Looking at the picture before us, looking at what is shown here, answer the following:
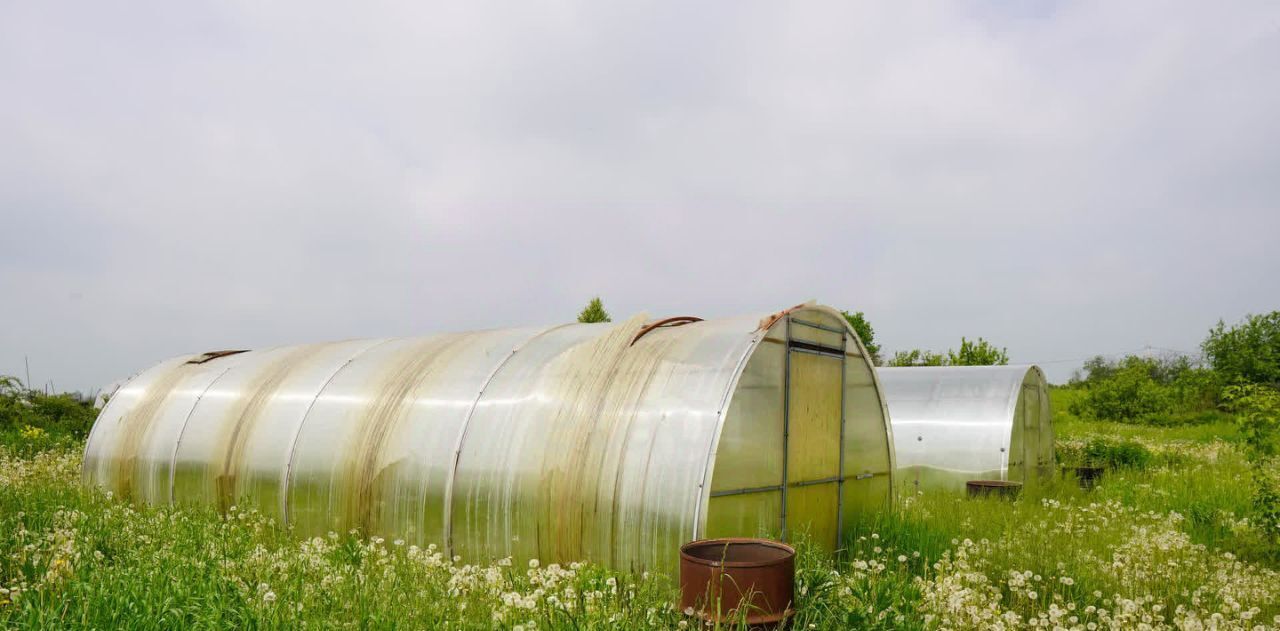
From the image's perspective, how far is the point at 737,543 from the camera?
256 inches

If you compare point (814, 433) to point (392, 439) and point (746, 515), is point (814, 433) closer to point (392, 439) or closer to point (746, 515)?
point (746, 515)

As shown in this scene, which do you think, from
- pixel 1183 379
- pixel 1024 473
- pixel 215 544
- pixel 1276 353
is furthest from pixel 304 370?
pixel 1276 353

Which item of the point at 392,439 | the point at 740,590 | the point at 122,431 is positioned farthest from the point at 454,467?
the point at 122,431

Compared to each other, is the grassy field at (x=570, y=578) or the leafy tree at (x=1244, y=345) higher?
the leafy tree at (x=1244, y=345)

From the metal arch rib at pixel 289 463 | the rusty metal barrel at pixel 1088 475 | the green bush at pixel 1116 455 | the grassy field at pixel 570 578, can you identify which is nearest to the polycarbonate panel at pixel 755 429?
the grassy field at pixel 570 578

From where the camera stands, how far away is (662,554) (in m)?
7.75

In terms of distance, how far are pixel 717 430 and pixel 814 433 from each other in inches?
94.3

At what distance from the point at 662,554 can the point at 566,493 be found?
122cm

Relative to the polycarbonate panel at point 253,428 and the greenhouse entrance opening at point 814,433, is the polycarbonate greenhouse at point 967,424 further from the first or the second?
the polycarbonate panel at point 253,428

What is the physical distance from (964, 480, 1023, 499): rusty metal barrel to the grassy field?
8.84 ft

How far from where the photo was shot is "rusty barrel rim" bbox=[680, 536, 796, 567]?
5632 millimetres

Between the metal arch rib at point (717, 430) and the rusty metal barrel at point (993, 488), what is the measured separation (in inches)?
349

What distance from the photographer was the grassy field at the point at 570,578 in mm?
5789

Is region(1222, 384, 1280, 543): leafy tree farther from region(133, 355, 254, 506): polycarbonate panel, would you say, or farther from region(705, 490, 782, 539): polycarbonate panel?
region(133, 355, 254, 506): polycarbonate panel
